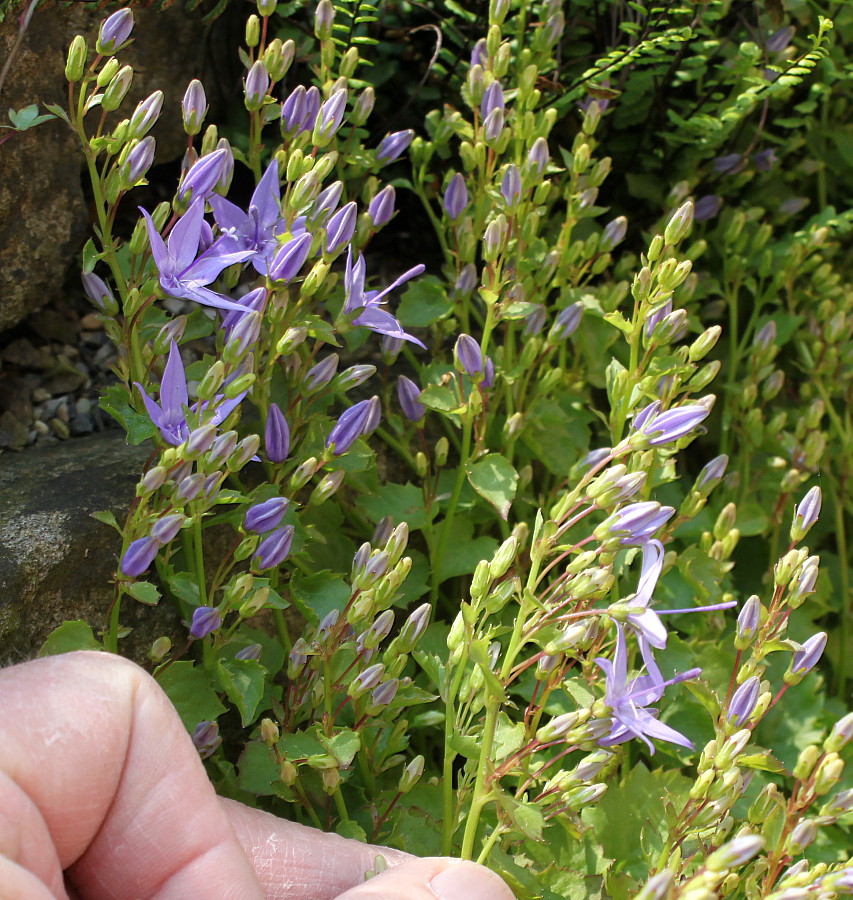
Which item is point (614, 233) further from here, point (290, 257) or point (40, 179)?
point (40, 179)

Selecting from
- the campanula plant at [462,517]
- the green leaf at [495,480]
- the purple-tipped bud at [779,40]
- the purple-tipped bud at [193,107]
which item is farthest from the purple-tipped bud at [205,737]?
the purple-tipped bud at [779,40]

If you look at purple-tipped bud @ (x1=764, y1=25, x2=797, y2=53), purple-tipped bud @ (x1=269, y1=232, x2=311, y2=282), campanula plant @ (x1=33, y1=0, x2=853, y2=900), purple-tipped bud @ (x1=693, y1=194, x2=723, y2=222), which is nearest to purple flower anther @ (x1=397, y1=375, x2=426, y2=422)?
campanula plant @ (x1=33, y1=0, x2=853, y2=900)

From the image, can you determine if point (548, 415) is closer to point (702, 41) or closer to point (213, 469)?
point (213, 469)

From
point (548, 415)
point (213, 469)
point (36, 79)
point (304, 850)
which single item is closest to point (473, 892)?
point (304, 850)

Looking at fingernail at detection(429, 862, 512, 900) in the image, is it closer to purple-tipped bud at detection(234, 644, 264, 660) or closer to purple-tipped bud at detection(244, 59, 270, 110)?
purple-tipped bud at detection(234, 644, 264, 660)

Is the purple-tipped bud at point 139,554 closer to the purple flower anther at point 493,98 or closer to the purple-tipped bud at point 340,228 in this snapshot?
the purple-tipped bud at point 340,228

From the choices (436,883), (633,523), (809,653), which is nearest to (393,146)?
(633,523)
